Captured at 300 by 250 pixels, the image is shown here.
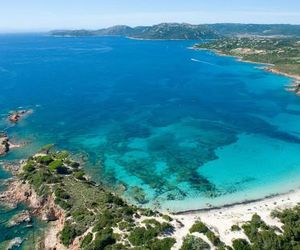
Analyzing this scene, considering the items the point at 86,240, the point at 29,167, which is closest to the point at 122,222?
the point at 86,240

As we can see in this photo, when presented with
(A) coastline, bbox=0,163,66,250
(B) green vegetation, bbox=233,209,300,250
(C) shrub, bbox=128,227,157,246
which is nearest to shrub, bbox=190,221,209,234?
(B) green vegetation, bbox=233,209,300,250

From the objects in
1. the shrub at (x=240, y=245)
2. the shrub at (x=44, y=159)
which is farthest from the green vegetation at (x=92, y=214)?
the shrub at (x=240, y=245)

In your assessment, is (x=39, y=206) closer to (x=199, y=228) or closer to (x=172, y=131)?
(x=199, y=228)

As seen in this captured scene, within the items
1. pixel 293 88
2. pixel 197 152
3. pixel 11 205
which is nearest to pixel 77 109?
pixel 197 152

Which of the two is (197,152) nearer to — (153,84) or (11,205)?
(11,205)

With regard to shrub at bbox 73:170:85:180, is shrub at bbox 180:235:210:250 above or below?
Answer: above

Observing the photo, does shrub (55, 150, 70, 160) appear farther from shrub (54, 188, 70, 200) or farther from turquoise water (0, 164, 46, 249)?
turquoise water (0, 164, 46, 249)
